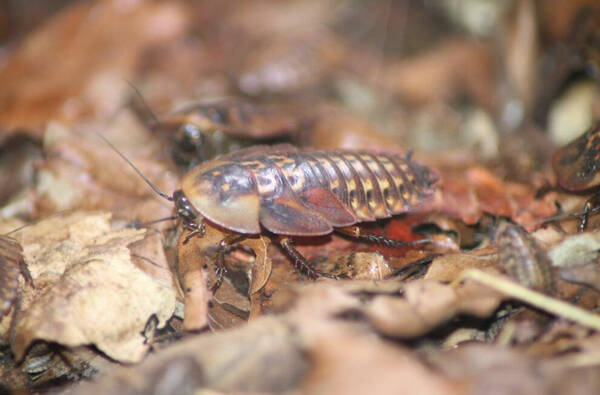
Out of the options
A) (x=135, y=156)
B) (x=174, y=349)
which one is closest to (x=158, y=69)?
(x=135, y=156)

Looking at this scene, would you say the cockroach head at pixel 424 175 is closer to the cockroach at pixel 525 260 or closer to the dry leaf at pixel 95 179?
the cockroach at pixel 525 260

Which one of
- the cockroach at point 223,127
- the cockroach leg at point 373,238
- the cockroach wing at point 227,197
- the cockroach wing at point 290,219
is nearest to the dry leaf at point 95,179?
the cockroach at point 223,127

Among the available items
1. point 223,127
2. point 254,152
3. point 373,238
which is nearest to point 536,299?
point 373,238

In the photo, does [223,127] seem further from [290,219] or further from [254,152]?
[290,219]

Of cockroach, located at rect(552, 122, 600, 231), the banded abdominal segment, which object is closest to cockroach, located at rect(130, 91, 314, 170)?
the banded abdominal segment

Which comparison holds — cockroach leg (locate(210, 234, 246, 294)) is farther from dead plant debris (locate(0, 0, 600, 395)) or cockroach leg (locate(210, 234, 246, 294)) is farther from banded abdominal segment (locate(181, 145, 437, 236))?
banded abdominal segment (locate(181, 145, 437, 236))
